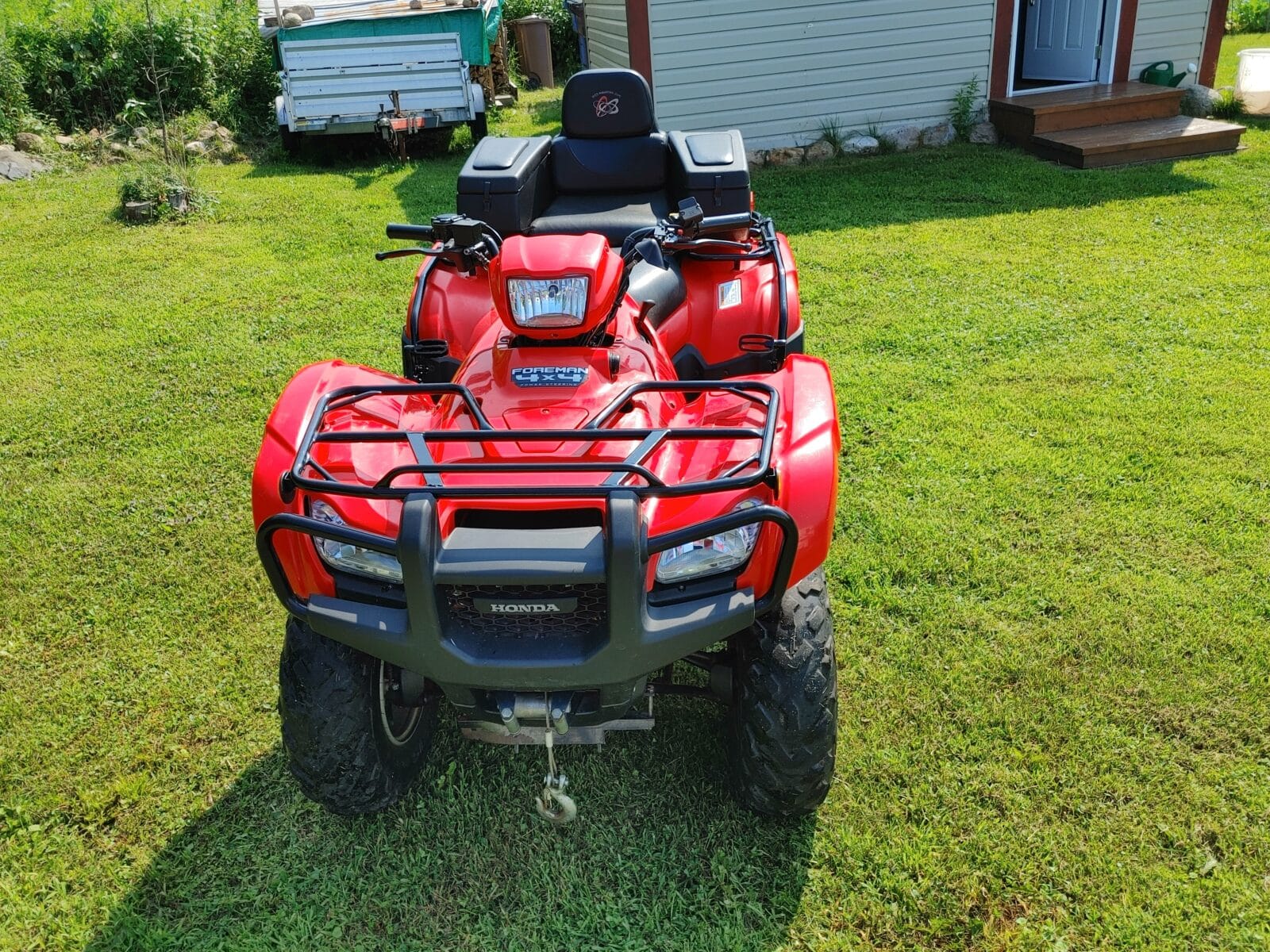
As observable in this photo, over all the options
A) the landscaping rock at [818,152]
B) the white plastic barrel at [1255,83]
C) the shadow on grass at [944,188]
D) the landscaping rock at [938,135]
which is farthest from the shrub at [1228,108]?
the landscaping rock at [818,152]

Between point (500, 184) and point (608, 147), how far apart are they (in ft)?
2.99

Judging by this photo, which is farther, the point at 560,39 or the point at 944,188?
the point at 560,39

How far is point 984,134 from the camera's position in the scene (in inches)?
381

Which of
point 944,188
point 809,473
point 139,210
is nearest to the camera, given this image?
point 809,473

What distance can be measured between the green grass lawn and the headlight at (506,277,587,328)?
1.20m

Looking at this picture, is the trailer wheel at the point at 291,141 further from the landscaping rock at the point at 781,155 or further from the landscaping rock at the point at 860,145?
the landscaping rock at the point at 860,145

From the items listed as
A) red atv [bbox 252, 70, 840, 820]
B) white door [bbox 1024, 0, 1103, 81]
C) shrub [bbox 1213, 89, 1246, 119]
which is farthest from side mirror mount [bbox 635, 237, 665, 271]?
shrub [bbox 1213, 89, 1246, 119]

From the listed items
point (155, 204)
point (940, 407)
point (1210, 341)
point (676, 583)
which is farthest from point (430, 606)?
point (155, 204)

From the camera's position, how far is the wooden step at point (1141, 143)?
Answer: 8.38 metres

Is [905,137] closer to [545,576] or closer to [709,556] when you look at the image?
[709,556]

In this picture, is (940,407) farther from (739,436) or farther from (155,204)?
(155,204)

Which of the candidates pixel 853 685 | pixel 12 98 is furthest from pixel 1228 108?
pixel 12 98

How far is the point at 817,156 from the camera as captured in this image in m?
9.59

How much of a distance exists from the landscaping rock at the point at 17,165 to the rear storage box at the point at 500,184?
312 inches
